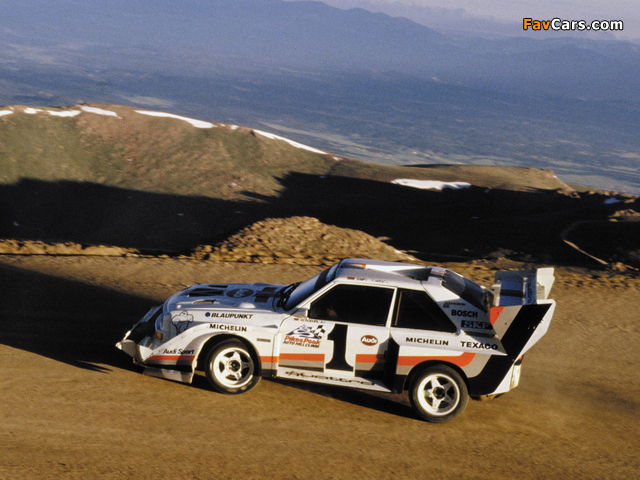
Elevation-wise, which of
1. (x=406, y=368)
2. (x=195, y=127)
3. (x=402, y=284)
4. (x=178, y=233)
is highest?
(x=195, y=127)

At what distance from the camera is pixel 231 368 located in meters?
7.08

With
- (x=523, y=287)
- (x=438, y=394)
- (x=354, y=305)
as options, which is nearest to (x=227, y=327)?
(x=354, y=305)

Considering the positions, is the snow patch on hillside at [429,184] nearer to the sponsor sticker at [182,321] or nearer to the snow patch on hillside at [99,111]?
the snow patch on hillside at [99,111]

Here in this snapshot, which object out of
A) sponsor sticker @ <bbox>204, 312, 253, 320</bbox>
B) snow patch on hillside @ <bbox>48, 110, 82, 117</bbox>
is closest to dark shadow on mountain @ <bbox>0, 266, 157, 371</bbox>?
sponsor sticker @ <bbox>204, 312, 253, 320</bbox>

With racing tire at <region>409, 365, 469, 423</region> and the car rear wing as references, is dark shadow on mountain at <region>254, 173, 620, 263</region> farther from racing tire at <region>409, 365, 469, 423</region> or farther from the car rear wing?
racing tire at <region>409, 365, 469, 423</region>

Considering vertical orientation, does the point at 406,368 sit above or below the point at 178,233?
above

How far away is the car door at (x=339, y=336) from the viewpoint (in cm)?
686

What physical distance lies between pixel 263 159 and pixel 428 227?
30.3m

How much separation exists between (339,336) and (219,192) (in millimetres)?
46721

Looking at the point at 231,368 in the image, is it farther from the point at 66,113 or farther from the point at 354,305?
the point at 66,113

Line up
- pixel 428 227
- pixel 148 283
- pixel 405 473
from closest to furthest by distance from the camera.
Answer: pixel 405 473, pixel 148 283, pixel 428 227

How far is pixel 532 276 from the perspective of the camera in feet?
23.6

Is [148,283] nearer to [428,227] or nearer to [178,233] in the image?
[428,227]

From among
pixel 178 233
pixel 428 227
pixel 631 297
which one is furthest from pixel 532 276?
pixel 178 233
